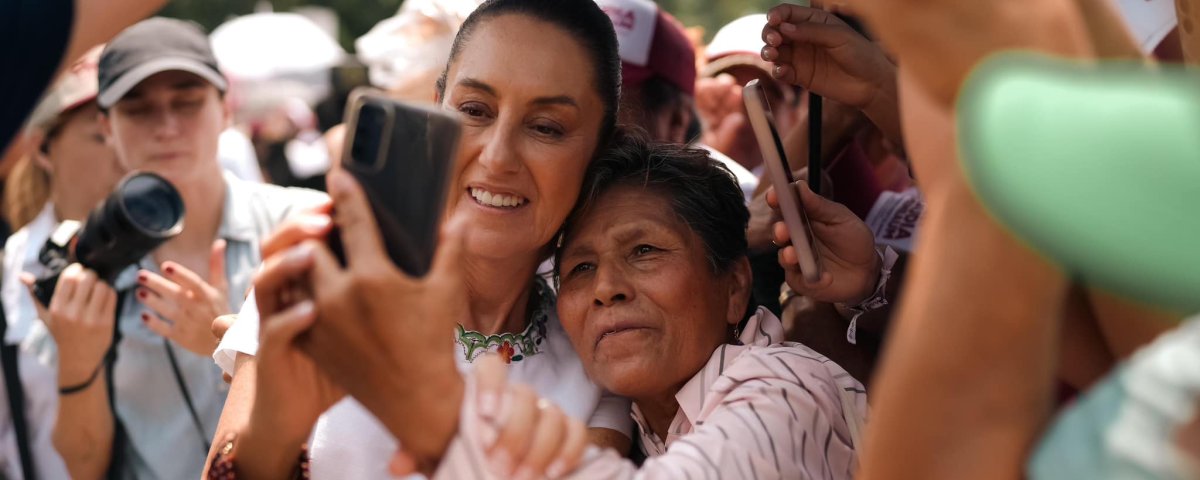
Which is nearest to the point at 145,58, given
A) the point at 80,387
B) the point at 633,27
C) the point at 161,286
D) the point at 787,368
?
the point at 161,286

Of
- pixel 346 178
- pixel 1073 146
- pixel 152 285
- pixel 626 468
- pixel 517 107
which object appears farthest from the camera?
pixel 152 285

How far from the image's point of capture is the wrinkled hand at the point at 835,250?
7.26 ft

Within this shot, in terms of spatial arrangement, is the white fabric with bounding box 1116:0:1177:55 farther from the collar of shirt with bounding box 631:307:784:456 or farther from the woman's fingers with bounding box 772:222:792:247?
the collar of shirt with bounding box 631:307:784:456

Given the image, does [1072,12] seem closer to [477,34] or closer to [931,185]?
[931,185]

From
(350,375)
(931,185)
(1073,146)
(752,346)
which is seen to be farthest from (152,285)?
(1073,146)

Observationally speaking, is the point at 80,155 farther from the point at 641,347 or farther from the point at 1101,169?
the point at 1101,169

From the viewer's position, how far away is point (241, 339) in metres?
2.15

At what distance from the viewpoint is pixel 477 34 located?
2338mm

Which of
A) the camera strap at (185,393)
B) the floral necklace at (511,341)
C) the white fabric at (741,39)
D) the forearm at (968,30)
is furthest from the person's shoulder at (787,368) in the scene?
the white fabric at (741,39)

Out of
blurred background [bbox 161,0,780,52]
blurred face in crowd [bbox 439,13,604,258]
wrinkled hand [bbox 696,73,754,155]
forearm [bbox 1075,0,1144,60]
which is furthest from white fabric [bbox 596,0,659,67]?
blurred background [bbox 161,0,780,52]

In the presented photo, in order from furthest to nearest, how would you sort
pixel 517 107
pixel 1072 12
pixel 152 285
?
pixel 152 285, pixel 517 107, pixel 1072 12

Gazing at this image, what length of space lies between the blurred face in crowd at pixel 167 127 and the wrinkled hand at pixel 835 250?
205 cm

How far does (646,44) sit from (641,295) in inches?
60.5

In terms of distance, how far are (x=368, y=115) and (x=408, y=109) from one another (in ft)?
0.13
